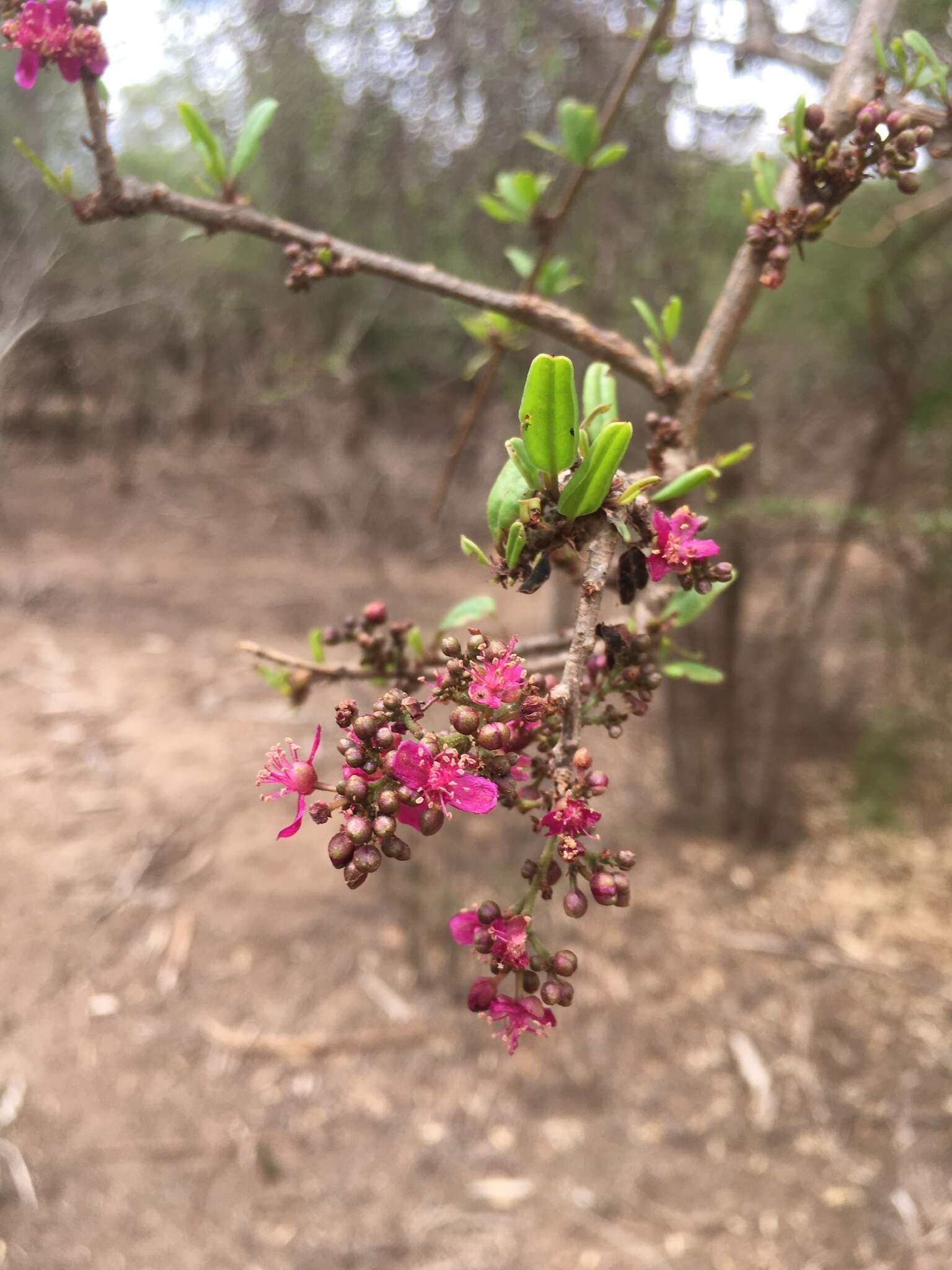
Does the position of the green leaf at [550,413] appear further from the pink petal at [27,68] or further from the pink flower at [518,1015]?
the pink petal at [27,68]

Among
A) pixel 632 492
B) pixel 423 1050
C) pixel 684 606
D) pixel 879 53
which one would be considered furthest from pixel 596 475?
pixel 423 1050

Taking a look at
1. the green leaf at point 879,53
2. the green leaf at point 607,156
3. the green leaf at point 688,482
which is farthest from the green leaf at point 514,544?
the green leaf at point 607,156

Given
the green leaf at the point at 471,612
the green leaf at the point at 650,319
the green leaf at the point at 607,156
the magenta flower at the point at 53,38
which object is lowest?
the green leaf at the point at 471,612

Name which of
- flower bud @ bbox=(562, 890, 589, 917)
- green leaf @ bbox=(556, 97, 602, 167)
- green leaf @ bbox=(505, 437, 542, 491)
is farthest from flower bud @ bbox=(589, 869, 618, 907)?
green leaf @ bbox=(556, 97, 602, 167)

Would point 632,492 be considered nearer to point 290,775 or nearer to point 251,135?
point 290,775

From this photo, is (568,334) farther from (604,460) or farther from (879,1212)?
(879,1212)
